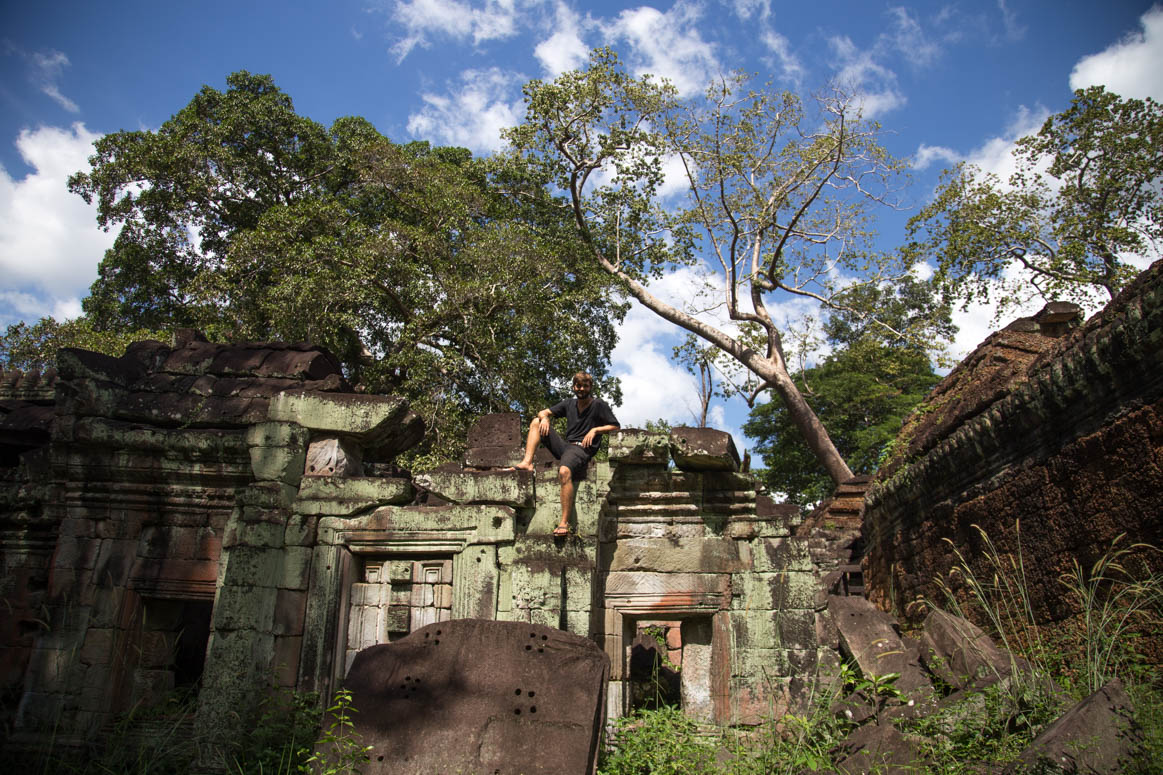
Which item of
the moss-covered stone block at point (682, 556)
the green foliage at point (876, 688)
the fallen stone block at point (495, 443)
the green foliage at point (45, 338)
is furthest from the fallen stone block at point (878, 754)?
the green foliage at point (45, 338)

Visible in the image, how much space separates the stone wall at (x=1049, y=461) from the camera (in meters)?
4.65

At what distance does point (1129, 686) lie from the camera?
423 cm

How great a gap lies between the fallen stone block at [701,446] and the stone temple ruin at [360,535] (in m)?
0.02

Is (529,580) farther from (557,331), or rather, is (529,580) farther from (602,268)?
(602,268)

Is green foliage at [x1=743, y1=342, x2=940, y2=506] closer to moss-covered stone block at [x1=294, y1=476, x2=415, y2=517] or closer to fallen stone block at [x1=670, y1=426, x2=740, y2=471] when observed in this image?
fallen stone block at [x1=670, y1=426, x2=740, y2=471]

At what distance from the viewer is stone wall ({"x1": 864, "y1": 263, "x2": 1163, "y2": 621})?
4652 mm

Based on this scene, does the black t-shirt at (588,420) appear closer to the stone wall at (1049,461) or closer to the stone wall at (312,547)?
the stone wall at (312,547)

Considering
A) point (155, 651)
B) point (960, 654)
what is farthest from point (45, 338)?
point (960, 654)

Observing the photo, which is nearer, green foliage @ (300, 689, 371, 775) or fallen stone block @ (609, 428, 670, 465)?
green foliage @ (300, 689, 371, 775)

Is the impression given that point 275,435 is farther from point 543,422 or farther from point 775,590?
point 775,590

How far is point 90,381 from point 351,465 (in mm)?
2324

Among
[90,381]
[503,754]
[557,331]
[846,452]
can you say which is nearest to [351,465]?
[90,381]

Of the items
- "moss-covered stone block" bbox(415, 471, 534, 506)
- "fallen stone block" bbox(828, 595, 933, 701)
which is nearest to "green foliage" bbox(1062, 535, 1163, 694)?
"fallen stone block" bbox(828, 595, 933, 701)

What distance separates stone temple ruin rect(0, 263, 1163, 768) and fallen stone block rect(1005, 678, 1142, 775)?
64.2 inches
